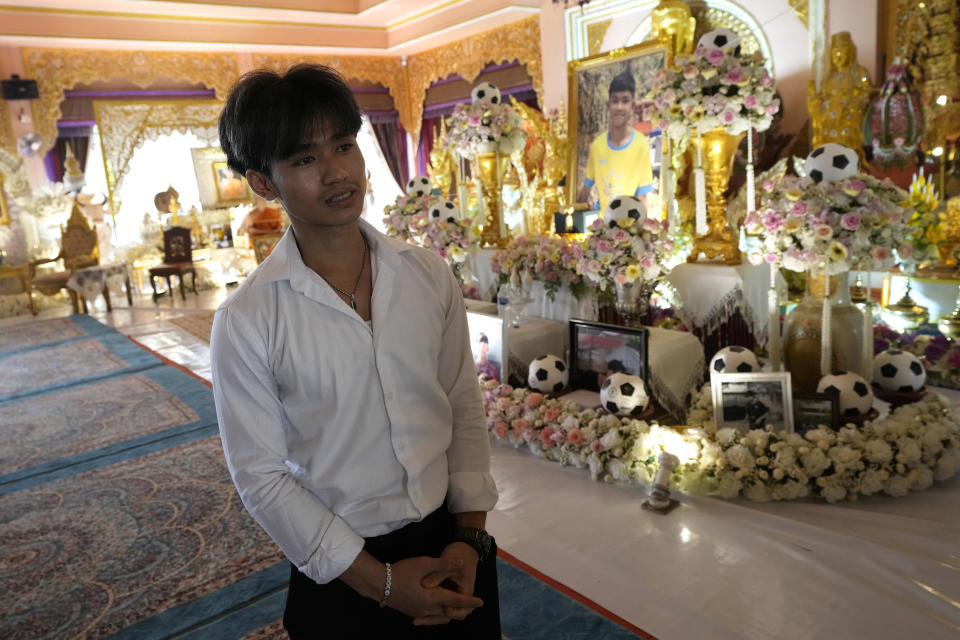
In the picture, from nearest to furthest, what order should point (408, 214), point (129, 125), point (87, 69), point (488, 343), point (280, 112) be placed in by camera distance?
1. point (280, 112)
2. point (488, 343)
3. point (408, 214)
4. point (87, 69)
5. point (129, 125)

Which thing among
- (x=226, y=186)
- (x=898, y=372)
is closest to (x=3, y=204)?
(x=226, y=186)

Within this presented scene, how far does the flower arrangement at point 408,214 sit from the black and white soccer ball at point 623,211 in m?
1.58

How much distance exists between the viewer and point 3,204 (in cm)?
919

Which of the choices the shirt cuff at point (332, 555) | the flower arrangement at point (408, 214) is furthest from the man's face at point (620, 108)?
the shirt cuff at point (332, 555)

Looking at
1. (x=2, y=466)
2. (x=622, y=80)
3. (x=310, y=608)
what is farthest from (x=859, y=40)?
(x=2, y=466)

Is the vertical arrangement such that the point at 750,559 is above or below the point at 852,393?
below

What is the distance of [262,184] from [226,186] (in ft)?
36.9

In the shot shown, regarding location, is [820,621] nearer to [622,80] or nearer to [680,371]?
[680,371]

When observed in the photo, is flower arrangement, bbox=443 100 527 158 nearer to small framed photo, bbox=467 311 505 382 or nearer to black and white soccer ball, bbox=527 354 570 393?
small framed photo, bbox=467 311 505 382

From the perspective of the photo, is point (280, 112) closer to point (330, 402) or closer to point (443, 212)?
point (330, 402)

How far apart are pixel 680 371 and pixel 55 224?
30.7 ft

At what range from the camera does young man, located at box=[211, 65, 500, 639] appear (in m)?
1.11

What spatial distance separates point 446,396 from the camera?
1312 mm

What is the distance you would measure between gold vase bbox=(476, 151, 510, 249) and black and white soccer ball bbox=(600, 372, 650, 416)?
2.67m
